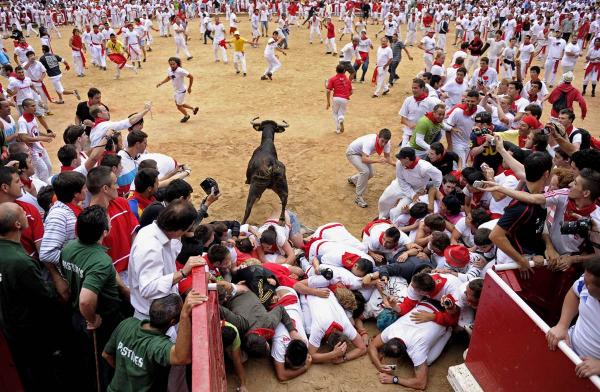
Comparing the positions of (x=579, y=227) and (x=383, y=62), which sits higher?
(x=579, y=227)

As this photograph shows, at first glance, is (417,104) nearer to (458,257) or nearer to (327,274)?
(458,257)

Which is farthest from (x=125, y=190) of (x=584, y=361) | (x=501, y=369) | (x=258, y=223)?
(x=584, y=361)

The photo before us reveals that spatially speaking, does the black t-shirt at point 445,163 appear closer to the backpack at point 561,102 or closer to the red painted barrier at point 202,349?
the backpack at point 561,102

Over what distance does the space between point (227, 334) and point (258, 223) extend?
378cm

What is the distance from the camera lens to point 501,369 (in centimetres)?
389

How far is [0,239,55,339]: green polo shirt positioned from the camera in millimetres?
3477

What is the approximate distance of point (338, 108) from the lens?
37.3ft

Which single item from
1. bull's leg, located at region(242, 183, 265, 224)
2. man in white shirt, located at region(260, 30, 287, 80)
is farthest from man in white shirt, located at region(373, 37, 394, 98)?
bull's leg, located at region(242, 183, 265, 224)

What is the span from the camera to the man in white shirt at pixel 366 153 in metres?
8.04

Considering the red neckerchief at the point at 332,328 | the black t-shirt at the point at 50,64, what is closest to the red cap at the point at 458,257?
the red neckerchief at the point at 332,328

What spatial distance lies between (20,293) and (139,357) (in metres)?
1.23

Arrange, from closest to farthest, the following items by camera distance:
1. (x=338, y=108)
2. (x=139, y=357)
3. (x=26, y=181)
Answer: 1. (x=139, y=357)
2. (x=26, y=181)
3. (x=338, y=108)

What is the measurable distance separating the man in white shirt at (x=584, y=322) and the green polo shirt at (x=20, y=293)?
396cm

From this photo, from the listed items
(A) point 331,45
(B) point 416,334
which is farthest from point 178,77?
(A) point 331,45
